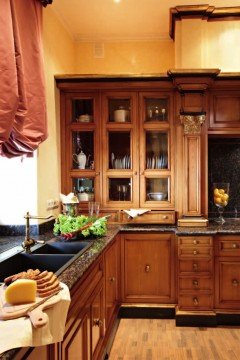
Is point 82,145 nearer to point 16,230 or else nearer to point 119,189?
point 119,189

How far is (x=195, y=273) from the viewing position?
3596 mm

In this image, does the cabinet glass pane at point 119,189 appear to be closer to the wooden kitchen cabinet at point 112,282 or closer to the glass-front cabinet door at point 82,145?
the glass-front cabinet door at point 82,145

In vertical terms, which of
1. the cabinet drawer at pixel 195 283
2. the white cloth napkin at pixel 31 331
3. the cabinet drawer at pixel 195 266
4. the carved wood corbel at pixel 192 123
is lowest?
the cabinet drawer at pixel 195 283

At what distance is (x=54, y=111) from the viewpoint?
375 cm

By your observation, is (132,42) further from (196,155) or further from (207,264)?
(207,264)

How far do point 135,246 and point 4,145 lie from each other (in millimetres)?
1745

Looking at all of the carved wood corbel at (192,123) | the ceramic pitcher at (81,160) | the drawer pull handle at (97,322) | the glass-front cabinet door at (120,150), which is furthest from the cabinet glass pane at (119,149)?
the drawer pull handle at (97,322)

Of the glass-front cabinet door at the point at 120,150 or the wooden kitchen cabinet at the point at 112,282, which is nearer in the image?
the wooden kitchen cabinet at the point at 112,282

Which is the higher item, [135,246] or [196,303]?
[135,246]

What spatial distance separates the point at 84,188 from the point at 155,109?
1.09 meters

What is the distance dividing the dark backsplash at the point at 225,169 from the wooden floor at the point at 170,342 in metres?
1.31

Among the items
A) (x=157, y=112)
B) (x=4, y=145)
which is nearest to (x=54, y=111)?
(x=157, y=112)

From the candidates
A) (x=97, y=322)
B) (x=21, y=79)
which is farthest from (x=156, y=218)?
(x=21, y=79)

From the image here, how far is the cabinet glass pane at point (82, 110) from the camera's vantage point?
13.0ft
